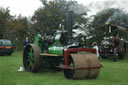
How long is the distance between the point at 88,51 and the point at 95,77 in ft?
2.37

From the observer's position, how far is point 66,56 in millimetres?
5605

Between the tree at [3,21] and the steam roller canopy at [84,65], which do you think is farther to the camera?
the tree at [3,21]

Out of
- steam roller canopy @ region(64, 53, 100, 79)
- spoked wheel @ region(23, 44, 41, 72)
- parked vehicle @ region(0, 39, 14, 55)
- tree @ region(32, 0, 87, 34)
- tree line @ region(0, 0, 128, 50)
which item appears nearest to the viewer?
steam roller canopy @ region(64, 53, 100, 79)

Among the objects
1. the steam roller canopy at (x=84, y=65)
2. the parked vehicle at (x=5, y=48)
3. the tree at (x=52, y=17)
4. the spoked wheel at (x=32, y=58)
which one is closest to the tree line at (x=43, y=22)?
the tree at (x=52, y=17)

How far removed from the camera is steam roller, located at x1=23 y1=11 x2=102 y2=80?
17.6ft

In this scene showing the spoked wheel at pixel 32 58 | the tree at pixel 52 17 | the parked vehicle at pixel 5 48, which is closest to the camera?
the spoked wheel at pixel 32 58

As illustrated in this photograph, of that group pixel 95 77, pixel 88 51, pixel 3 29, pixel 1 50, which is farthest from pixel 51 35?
pixel 3 29

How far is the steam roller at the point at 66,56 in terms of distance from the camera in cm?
538

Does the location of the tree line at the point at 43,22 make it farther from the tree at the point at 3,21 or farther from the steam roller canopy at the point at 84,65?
the steam roller canopy at the point at 84,65

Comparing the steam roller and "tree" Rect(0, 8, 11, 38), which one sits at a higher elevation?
"tree" Rect(0, 8, 11, 38)

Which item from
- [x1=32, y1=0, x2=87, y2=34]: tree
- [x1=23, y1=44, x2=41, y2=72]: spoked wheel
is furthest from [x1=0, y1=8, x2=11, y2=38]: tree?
[x1=23, y1=44, x2=41, y2=72]: spoked wheel

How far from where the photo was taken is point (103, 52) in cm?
1183

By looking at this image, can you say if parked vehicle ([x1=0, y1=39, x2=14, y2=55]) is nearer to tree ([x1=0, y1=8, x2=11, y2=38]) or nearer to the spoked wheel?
the spoked wheel

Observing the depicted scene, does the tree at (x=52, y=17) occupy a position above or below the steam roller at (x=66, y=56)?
above
